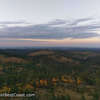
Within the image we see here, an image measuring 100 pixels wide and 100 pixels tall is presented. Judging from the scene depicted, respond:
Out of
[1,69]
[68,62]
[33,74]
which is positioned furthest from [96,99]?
[1,69]

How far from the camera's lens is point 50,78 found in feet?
43.3

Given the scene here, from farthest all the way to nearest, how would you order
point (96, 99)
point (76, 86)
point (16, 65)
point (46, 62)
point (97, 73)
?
1. point (46, 62)
2. point (16, 65)
3. point (97, 73)
4. point (76, 86)
5. point (96, 99)

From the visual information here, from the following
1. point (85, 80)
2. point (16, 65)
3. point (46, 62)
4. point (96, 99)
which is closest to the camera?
point (96, 99)

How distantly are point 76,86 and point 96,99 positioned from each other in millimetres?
2545

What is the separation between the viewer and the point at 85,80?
43.1ft

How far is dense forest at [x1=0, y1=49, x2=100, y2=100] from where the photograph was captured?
10.7m

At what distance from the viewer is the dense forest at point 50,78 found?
421 inches

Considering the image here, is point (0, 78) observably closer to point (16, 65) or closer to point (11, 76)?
point (11, 76)

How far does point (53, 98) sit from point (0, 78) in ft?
21.4

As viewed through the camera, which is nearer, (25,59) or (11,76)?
(11,76)

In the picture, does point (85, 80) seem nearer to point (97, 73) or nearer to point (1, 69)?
point (97, 73)

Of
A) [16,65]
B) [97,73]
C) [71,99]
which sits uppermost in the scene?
[16,65]

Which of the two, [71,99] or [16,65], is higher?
[16,65]

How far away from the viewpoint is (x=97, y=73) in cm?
1448
